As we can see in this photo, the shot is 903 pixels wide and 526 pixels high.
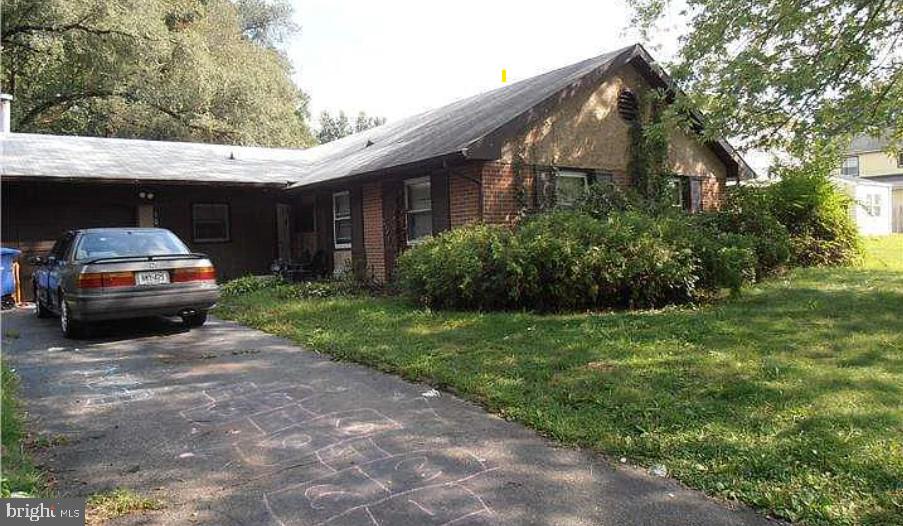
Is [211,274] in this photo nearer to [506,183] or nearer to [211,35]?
[506,183]

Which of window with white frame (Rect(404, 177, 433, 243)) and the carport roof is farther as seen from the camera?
window with white frame (Rect(404, 177, 433, 243))

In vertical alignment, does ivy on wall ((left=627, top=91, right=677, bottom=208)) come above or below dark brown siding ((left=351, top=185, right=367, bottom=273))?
above

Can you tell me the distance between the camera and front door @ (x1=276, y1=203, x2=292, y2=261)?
17.9 meters

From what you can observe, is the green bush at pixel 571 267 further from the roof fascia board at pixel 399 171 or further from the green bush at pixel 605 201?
the green bush at pixel 605 201

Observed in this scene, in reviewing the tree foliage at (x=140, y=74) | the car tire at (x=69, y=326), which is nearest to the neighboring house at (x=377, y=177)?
the car tire at (x=69, y=326)

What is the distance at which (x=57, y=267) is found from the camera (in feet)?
29.3

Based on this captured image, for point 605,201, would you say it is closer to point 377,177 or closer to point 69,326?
point 377,177

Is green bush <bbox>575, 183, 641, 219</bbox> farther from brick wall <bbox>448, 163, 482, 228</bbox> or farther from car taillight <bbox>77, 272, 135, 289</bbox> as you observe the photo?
car taillight <bbox>77, 272, 135, 289</bbox>

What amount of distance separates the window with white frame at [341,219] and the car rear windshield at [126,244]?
644 centimetres

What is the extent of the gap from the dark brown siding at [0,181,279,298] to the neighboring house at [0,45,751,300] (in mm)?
30

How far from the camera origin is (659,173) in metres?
14.1

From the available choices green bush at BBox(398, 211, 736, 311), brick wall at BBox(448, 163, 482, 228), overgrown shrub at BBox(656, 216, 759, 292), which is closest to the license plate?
green bush at BBox(398, 211, 736, 311)

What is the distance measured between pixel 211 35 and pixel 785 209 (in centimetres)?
2804

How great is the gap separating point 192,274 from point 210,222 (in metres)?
9.01
